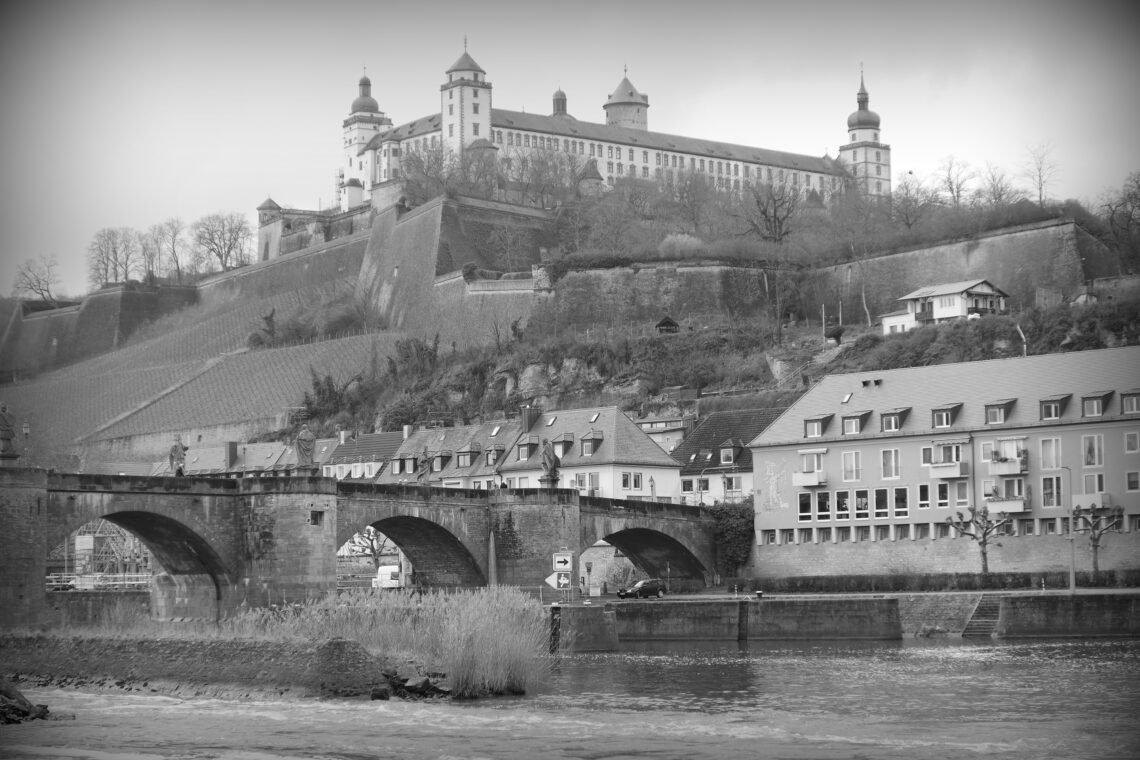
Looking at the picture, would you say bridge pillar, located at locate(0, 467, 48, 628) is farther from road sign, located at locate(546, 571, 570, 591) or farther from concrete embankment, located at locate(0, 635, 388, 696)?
road sign, located at locate(546, 571, 570, 591)

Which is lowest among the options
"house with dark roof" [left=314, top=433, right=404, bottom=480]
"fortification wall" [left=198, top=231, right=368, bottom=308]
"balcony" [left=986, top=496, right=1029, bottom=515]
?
"balcony" [left=986, top=496, right=1029, bottom=515]

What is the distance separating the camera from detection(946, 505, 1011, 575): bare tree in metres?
65.2

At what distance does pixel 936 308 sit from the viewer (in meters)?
105

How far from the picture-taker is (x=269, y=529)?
5275cm

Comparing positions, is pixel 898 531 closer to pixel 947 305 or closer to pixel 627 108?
pixel 947 305


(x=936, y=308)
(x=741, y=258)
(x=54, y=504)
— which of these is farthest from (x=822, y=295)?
(x=54, y=504)

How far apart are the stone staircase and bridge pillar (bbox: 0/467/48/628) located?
2836 centimetres

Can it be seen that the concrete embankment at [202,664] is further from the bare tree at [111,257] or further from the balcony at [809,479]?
the bare tree at [111,257]

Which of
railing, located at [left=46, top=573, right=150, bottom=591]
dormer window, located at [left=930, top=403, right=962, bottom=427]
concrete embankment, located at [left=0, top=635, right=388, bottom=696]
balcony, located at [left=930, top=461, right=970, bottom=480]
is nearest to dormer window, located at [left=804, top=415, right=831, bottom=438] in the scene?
dormer window, located at [left=930, top=403, right=962, bottom=427]

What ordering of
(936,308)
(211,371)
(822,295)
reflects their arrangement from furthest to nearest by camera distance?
1. (211,371)
2. (822,295)
3. (936,308)

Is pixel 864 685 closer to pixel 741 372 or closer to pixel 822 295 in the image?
pixel 741 372

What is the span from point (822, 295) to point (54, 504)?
8090 centimetres

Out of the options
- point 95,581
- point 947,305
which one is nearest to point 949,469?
point 95,581

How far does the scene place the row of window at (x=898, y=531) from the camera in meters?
65.5
